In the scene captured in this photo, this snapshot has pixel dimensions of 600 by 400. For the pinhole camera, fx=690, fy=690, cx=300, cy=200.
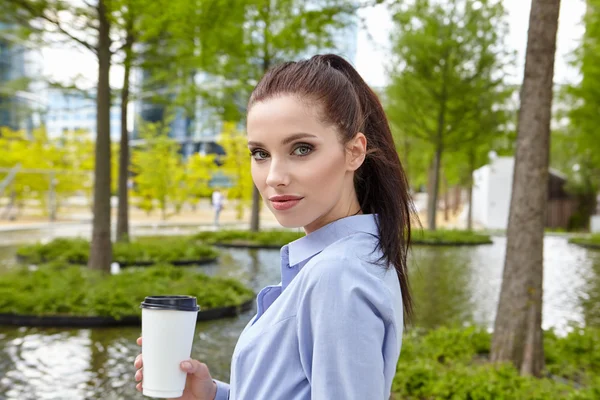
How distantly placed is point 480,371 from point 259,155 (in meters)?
4.20

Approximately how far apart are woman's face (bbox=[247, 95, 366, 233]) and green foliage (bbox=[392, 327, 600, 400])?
353 centimetres

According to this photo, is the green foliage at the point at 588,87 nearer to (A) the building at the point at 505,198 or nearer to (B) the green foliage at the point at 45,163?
(A) the building at the point at 505,198

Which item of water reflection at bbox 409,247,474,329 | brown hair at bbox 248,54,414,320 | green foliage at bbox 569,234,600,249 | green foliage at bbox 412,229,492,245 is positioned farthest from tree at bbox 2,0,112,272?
green foliage at bbox 569,234,600,249

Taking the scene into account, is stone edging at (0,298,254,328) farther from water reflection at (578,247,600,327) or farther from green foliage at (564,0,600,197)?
green foliage at (564,0,600,197)

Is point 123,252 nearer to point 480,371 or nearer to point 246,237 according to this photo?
point 246,237

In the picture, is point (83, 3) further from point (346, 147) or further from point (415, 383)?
point (346, 147)

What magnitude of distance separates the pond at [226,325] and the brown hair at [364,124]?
49 centimetres

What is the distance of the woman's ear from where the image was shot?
4.27 feet

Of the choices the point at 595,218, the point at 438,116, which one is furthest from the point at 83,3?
the point at 595,218

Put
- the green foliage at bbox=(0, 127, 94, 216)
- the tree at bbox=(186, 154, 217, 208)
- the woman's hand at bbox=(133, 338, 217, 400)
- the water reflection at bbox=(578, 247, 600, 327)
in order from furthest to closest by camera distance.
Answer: the tree at bbox=(186, 154, 217, 208) → the green foliage at bbox=(0, 127, 94, 216) → the water reflection at bbox=(578, 247, 600, 327) → the woman's hand at bbox=(133, 338, 217, 400)

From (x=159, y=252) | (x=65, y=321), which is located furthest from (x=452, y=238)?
(x=65, y=321)

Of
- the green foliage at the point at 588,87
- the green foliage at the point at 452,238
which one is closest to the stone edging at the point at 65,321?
the green foliage at the point at 588,87

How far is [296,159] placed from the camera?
124cm

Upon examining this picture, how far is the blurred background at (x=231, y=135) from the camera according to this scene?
7527 millimetres
